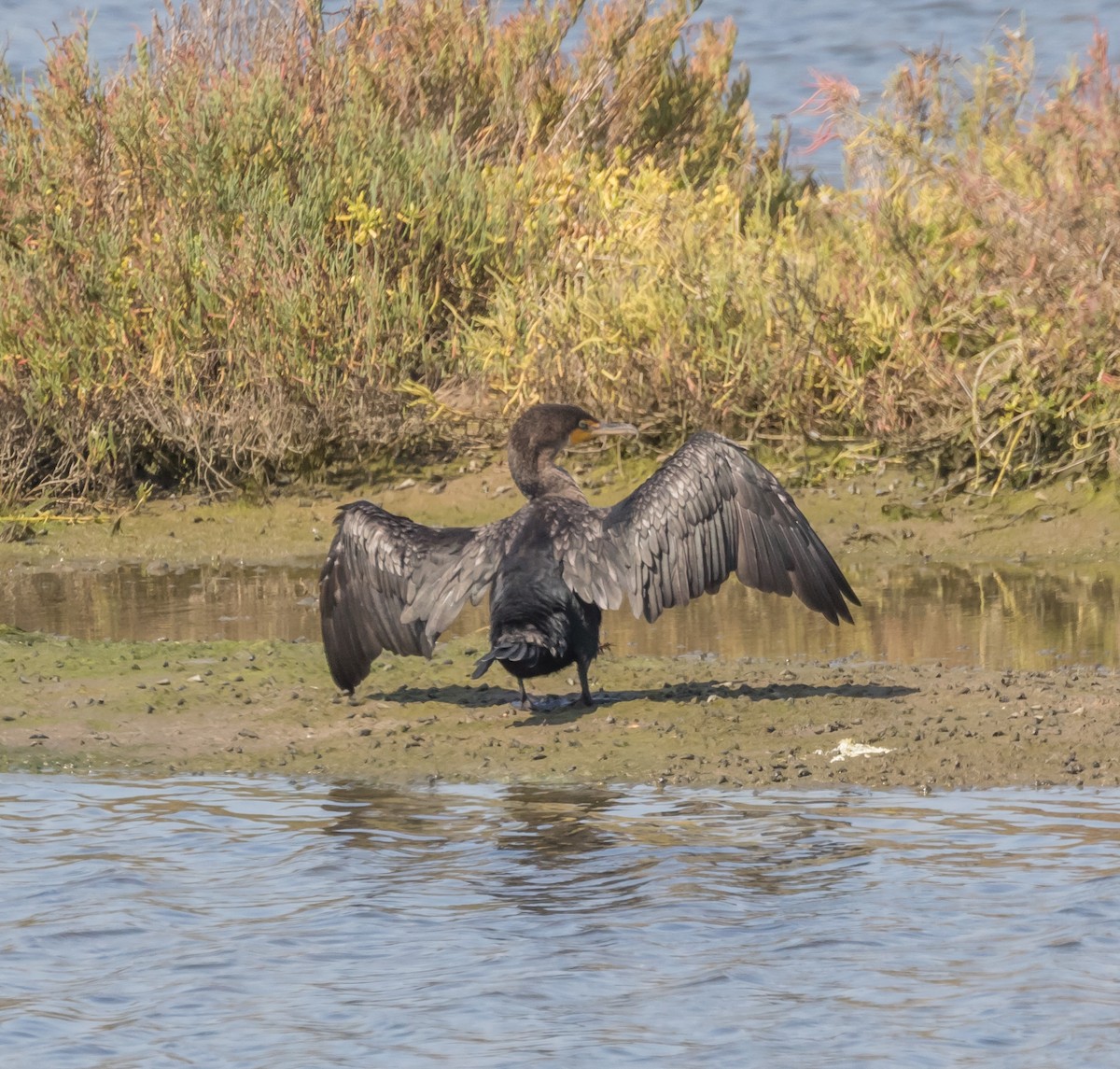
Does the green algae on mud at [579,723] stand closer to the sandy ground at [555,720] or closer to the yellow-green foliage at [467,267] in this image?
the sandy ground at [555,720]

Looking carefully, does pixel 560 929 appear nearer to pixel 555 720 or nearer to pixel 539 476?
pixel 555 720

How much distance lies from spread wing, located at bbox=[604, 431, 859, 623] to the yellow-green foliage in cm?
479

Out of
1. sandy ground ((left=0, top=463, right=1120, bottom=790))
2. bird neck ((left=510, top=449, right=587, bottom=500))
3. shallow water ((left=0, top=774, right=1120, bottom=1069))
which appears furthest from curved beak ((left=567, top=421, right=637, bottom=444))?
shallow water ((left=0, top=774, right=1120, bottom=1069))

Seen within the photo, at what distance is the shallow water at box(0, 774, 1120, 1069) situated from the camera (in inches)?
198

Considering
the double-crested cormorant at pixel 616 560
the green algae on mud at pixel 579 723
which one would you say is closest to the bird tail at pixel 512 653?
the double-crested cormorant at pixel 616 560

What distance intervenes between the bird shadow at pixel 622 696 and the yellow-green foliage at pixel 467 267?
178 inches

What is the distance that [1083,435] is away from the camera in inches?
513

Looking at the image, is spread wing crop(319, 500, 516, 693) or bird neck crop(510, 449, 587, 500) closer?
spread wing crop(319, 500, 516, 693)

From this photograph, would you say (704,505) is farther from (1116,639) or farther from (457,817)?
(1116,639)

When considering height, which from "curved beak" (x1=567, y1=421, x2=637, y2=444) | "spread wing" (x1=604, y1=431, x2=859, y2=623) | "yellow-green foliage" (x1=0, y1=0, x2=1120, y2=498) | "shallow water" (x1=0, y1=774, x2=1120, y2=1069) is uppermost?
"yellow-green foliage" (x1=0, y1=0, x2=1120, y2=498)

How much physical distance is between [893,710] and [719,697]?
0.75m

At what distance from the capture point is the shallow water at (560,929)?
5.04 meters

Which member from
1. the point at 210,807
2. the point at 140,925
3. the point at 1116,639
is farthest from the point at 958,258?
the point at 140,925

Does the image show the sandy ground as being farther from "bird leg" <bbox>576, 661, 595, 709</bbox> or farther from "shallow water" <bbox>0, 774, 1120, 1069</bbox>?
"shallow water" <bbox>0, 774, 1120, 1069</bbox>
